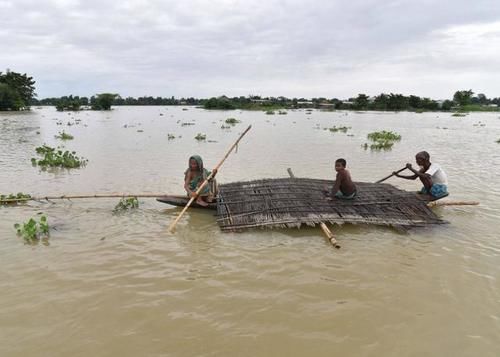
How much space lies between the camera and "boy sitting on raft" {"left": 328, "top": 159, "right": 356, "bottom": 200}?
20.7 feet

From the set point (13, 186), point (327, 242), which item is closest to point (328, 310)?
point (327, 242)

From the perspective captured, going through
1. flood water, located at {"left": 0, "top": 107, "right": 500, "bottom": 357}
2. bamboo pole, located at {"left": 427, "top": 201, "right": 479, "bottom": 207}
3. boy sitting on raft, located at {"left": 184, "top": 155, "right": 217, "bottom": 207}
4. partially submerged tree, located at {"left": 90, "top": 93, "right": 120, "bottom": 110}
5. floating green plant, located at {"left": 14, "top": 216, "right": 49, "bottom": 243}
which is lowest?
flood water, located at {"left": 0, "top": 107, "right": 500, "bottom": 357}

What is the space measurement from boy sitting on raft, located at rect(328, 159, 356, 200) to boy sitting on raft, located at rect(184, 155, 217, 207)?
2.32m

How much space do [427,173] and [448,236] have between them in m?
1.73

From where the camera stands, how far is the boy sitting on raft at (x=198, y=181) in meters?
6.80

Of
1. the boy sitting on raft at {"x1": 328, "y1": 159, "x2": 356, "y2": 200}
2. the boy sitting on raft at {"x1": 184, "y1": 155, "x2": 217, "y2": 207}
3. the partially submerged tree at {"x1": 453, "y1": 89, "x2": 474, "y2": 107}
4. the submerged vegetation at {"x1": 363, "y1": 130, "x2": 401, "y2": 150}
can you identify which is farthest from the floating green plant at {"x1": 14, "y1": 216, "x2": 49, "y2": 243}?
the partially submerged tree at {"x1": 453, "y1": 89, "x2": 474, "y2": 107}

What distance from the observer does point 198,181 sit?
7.02 meters

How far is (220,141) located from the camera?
1881 cm

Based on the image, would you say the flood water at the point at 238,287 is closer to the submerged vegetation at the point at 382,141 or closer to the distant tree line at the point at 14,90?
the submerged vegetation at the point at 382,141

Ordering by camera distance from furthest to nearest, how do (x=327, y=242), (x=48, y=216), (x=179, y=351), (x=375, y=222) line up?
(x=48, y=216) → (x=375, y=222) → (x=327, y=242) → (x=179, y=351)

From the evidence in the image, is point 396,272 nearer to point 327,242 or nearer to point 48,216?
point 327,242

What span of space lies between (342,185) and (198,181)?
9.16 ft

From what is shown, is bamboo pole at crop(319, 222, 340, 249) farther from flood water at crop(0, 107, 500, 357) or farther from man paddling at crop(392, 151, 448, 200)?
man paddling at crop(392, 151, 448, 200)

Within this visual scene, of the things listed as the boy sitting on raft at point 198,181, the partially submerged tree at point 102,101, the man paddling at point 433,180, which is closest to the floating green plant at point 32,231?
the boy sitting on raft at point 198,181
